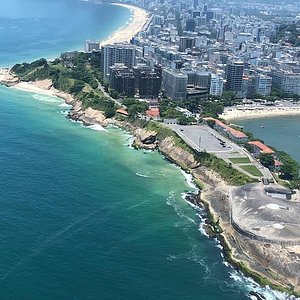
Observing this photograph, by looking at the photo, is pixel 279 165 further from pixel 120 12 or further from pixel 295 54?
pixel 120 12

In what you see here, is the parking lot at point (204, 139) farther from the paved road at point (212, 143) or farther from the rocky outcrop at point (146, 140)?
the rocky outcrop at point (146, 140)

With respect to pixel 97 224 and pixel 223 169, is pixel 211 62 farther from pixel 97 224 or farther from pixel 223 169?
pixel 97 224

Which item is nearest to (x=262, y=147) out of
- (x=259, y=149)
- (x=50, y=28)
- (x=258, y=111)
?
(x=259, y=149)

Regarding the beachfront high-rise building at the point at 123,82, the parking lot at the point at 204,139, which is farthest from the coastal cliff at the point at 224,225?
the beachfront high-rise building at the point at 123,82

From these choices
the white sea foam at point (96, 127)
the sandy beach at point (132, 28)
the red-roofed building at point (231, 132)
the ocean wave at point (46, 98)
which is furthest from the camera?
the sandy beach at point (132, 28)

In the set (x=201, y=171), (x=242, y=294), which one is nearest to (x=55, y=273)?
(x=242, y=294)

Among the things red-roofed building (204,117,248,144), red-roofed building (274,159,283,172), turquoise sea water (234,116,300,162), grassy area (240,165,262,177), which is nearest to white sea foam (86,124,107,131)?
red-roofed building (204,117,248,144)
